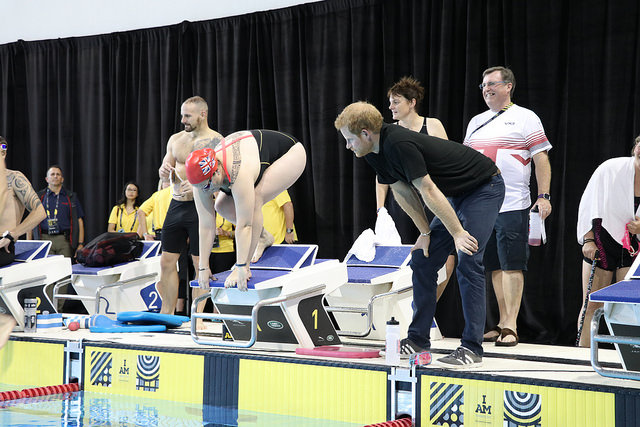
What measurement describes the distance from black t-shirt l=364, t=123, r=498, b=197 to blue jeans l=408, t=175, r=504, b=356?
0.27ft

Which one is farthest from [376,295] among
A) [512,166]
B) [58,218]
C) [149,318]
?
[58,218]

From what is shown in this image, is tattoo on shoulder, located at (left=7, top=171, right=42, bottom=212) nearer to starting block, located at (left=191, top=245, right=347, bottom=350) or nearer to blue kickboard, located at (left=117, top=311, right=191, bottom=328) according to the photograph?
blue kickboard, located at (left=117, top=311, right=191, bottom=328)

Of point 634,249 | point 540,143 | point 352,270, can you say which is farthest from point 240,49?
point 634,249

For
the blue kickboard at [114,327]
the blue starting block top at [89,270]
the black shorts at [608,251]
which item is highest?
the black shorts at [608,251]

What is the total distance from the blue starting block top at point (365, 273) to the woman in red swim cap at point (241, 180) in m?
0.78

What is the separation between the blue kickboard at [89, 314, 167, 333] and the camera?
536 cm

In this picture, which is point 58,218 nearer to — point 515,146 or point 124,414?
point 124,414

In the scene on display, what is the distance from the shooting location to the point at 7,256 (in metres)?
5.52

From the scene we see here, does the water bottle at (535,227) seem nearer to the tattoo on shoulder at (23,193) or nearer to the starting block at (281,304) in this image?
the starting block at (281,304)

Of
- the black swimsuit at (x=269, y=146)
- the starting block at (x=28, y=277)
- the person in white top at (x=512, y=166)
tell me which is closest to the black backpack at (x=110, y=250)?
the starting block at (x=28, y=277)

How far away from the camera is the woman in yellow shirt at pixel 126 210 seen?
26.1ft

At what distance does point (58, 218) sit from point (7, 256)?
2751 mm

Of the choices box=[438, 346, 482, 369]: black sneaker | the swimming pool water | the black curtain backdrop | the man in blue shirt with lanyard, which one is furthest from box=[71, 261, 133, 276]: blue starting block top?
box=[438, 346, 482, 369]: black sneaker

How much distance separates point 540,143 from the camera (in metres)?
4.77
